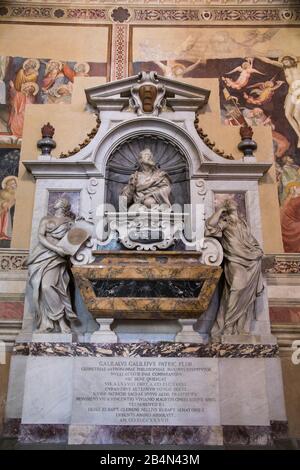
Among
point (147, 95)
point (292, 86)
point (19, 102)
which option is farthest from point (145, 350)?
point (292, 86)

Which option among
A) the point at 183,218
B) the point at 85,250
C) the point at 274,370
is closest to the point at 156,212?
the point at 183,218

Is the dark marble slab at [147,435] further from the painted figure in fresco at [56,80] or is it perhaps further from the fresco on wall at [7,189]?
the painted figure in fresco at [56,80]

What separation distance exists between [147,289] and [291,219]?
2.51 m

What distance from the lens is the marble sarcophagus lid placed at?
571 cm

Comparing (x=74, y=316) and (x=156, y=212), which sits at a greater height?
(x=156, y=212)

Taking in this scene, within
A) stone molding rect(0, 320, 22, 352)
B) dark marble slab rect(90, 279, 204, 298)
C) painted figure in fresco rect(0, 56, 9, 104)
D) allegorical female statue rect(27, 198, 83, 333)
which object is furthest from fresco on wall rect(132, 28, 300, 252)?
stone molding rect(0, 320, 22, 352)

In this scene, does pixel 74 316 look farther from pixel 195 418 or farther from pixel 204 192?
pixel 204 192

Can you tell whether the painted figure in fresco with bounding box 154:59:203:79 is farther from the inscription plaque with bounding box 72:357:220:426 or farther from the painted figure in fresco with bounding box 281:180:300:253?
the inscription plaque with bounding box 72:357:220:426

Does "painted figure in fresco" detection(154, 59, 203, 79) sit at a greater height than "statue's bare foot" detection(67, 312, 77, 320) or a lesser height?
greater

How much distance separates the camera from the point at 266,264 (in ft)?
21.2

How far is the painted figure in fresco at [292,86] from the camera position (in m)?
7.37

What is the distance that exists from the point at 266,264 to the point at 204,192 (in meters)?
1.32

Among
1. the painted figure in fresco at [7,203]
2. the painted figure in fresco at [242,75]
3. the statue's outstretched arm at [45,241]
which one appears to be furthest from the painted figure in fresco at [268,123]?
the painted figure in fresco at [7,203]
